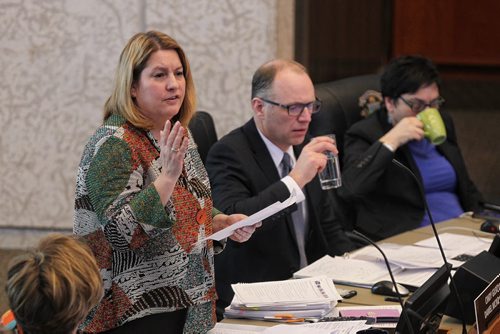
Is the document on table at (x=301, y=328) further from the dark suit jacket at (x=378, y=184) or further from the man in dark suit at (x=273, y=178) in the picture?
the dark suit jacket at (x=378, y=184)

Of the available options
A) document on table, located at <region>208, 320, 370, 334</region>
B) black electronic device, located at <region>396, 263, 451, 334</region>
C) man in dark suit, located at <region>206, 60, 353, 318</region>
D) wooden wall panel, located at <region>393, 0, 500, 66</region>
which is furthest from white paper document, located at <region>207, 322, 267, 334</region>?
wooden wall panel, located at <region>393, 0, 500, 66</region>

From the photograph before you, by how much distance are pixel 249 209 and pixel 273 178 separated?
24 cm

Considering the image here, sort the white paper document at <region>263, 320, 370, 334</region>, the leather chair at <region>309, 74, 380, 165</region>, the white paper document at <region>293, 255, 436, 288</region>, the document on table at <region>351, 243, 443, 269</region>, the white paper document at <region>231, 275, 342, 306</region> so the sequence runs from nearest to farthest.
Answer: the white paper document at <region>263, 320, 370, 334</region> → the white paper document at <region>231, 275, 342, 306</region> → the white paper document at <region>293, 255, 436, 288</region> → the document on table at <region>351, 243, 443, 269</region> → the leather chair at <region>309, 74, 380, 165</region>

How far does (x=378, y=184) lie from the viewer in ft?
13.0

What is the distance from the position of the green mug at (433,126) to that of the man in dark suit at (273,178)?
27.2 inches

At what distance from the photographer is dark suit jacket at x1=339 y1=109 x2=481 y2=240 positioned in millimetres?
3857

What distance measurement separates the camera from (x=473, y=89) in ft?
18.6

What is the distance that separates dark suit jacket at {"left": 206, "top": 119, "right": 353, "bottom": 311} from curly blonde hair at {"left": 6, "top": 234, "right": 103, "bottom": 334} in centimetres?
149

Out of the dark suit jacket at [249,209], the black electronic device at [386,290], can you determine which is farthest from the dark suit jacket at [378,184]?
the black electronic device at [386,290]

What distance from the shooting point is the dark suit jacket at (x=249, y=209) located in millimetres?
3160

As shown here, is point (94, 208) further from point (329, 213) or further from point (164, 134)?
point (329, 213)

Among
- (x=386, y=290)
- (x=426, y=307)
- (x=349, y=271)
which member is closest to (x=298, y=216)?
(x=349, y=271)

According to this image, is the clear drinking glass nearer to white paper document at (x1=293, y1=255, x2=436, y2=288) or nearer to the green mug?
white paper document at (x1=293, y1=255, x2=436, y2=288)

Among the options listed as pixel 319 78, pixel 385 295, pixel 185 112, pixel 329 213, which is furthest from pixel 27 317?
pixel 319 78
